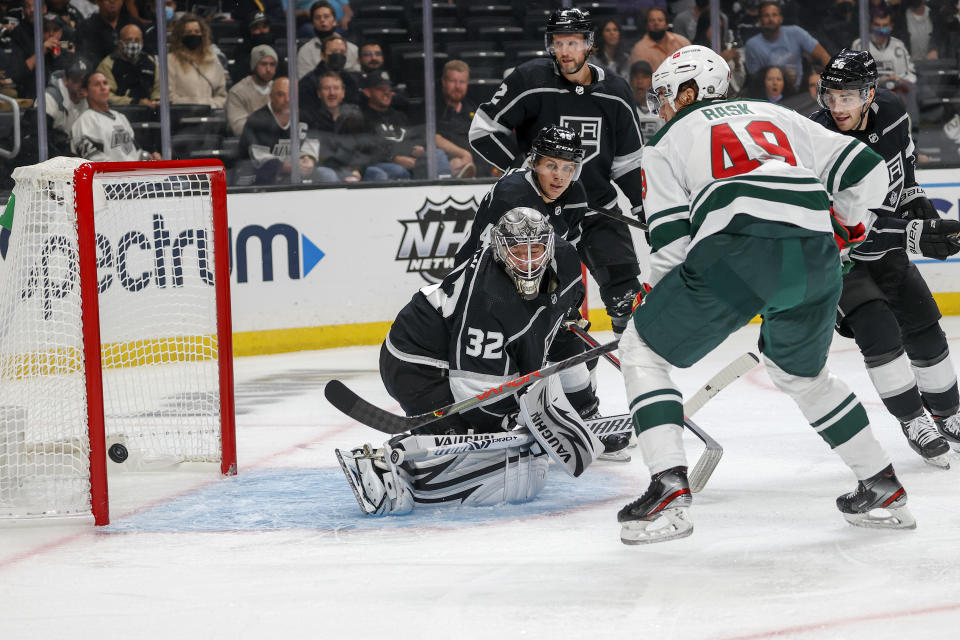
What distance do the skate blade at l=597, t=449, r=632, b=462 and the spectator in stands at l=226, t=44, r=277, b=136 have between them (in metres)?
3.01

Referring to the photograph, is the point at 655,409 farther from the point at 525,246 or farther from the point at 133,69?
the point at 133,69

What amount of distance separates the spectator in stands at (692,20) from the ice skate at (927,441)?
3.50 meters

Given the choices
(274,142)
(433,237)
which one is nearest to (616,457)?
(433,237)

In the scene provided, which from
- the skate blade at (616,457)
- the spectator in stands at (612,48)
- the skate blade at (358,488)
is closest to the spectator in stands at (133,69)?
the spectator in stands at (612,48)

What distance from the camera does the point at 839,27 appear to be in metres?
6.38

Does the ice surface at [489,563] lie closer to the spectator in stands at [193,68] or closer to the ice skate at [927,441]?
the ice skate at [927,441]

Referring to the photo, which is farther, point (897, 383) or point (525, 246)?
point (897, 383)

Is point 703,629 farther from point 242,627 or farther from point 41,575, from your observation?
point 41,575

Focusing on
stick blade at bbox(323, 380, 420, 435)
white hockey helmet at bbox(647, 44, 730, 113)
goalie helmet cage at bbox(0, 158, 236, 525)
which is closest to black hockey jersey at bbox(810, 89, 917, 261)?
white hockey helmet at bbox(647, 44, 730, 113)

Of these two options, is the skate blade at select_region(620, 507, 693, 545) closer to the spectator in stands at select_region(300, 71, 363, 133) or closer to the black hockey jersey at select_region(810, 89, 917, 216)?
the black hockey jersey at select_region(810, 89, 917, 216)

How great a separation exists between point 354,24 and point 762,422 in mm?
3117

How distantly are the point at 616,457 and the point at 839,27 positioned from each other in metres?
3.91

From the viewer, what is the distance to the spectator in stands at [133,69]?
17.7ft

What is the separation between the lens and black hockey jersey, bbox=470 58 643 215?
141 inches
